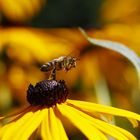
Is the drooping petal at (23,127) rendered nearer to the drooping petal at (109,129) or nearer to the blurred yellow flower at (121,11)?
the drooping petal at (109,129)

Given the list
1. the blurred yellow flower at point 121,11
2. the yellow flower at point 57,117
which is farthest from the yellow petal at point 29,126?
the blurred yellow flower at point 121,11

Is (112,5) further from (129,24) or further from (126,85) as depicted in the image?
(126,85)

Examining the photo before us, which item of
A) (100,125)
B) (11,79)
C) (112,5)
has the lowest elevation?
(100,125)

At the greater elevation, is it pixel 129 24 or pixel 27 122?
pixel 129 24

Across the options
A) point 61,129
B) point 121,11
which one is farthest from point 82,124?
point 121,11

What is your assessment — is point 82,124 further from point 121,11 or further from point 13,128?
point 121,11

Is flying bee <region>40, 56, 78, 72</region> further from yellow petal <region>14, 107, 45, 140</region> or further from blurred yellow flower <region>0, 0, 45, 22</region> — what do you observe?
blurred yellow flower <region>0, 0, 45, 22</region>

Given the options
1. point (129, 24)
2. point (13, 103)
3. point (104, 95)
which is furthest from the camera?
point (129, 24)

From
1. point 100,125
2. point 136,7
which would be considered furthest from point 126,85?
point 100,125
